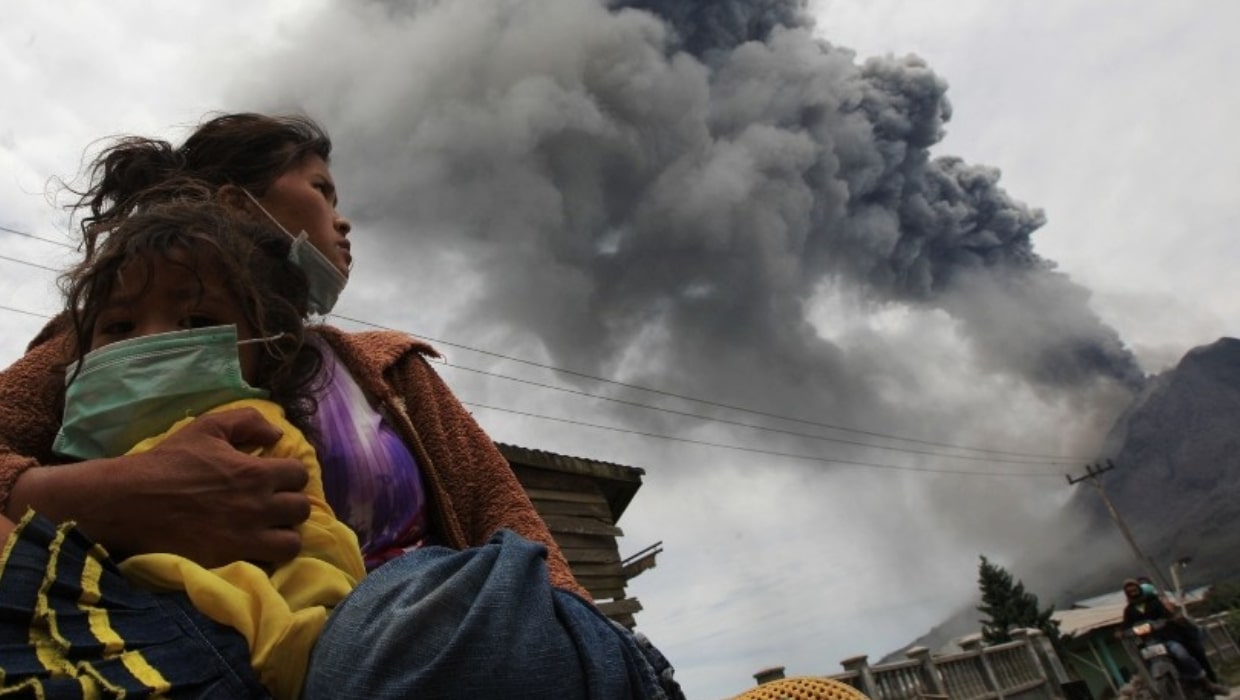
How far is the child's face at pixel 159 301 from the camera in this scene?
1.02m

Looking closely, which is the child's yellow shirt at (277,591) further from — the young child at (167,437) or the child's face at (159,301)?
the child's face at (159,301)

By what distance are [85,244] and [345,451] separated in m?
0.65

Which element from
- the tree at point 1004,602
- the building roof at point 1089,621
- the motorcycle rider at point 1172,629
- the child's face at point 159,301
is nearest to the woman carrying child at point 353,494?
the child's face at point 159,301

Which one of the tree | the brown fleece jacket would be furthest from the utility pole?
the brown fleece jacket

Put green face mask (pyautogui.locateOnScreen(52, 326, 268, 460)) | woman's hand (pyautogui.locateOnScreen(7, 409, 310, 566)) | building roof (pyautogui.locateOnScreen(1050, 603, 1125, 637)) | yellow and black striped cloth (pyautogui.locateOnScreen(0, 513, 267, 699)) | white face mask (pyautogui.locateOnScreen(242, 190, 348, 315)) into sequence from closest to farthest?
yellow and black striped cloth (pyautogui.locateOnScreen(0, 513, 267, 699))
woman's hand (pyautogui.locateOnScreen(7, 409, 310, 566))
green face mask (pyautogui.locateOnScreen(52, 326, 268, 460))
white face mask (pyautogui.locateOnScreen(242, 190, 348, 315))
building roof (pyautogui.locateOnScreen(1050, 603, 1125, 637))

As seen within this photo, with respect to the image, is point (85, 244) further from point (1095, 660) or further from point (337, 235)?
point (1095, 660)

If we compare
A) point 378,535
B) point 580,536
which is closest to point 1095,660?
point 580,536

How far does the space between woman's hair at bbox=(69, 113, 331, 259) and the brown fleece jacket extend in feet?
1.22

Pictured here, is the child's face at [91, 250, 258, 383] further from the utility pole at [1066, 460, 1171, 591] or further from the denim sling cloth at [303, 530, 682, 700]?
the utility pole at [1066, 460, 1171, 591]

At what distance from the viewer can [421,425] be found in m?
1.36

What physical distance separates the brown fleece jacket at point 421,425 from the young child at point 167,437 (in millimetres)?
80

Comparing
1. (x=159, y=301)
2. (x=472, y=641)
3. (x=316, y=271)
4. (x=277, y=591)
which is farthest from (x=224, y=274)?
(x=472, y=641)

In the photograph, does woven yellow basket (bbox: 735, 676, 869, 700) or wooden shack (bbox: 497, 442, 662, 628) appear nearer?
woven yellow basket (bbox: 735, 676, 869, 700)

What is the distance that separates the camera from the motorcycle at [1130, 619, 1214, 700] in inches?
292
